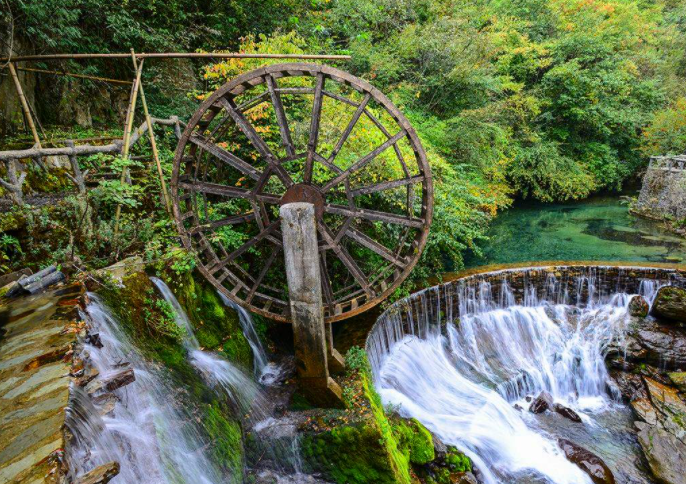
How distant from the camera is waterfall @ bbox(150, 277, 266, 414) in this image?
16.4 ft

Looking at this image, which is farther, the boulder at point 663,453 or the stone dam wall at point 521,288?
the stone dam wall at point 521,288

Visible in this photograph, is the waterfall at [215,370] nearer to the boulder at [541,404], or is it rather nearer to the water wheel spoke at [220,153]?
the water wheel spoke at [220,153]

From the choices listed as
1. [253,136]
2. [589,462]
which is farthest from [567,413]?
[253,136]

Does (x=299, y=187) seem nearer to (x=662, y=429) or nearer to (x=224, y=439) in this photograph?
(x=224, y=439)

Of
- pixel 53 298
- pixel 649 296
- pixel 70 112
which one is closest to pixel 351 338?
pixel 53 298

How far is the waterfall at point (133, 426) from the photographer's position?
2.74m

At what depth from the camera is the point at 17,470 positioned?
220cm

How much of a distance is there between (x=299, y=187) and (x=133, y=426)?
3.41 m

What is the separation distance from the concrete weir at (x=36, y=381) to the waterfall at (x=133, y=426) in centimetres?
Result: 13

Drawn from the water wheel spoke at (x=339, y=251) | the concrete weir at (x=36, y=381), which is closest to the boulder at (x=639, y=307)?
the water wheel spoke at (x=339, y=251)

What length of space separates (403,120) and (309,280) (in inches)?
99.8

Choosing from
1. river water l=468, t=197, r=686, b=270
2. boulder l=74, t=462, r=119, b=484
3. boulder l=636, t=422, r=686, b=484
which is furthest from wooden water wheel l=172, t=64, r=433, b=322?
river water l=468, t=197, r=686, b=270

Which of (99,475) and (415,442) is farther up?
(99,475)

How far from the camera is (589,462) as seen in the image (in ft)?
20.4
